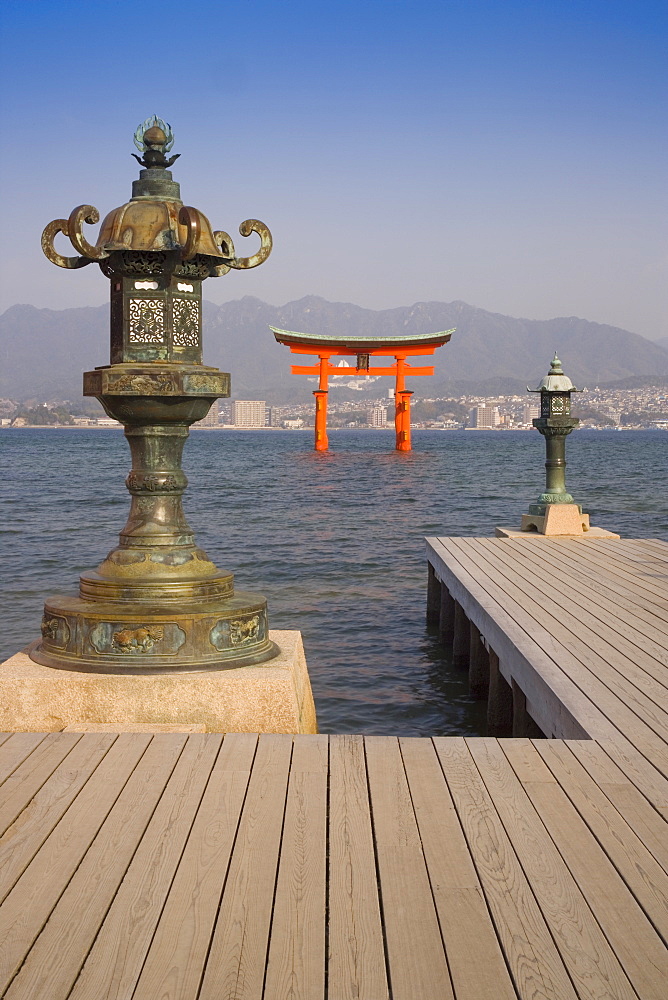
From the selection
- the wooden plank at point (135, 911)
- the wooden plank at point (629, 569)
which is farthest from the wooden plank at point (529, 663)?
the wooden plank at point (135, 911)

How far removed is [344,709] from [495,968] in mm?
6064

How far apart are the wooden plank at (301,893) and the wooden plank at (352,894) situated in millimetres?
33

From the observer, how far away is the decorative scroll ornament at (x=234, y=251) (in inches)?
212

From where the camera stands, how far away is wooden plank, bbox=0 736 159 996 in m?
2.76

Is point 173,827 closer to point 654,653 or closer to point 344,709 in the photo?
point 654,653

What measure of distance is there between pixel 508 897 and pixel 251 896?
0.71m

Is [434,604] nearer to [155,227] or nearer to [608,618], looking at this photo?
[608,618]

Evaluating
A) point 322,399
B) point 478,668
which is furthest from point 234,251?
point 322,399

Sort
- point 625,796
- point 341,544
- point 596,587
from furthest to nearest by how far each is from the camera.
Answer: point 341,544, point 596,587, point 625,796

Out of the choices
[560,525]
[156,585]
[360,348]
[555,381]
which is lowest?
[560,525]

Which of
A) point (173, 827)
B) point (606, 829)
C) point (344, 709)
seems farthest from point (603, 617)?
point (173, 827)

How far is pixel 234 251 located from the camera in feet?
18.0

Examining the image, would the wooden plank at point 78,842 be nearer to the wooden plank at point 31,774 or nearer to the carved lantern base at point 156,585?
the wooden plank at point 31,774

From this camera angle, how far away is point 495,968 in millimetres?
2602
